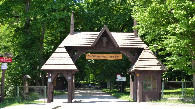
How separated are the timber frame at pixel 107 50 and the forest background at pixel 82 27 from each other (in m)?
1.35

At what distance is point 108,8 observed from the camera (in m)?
37.4

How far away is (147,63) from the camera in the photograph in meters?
23.2

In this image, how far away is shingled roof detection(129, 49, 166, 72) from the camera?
2283 centimetres

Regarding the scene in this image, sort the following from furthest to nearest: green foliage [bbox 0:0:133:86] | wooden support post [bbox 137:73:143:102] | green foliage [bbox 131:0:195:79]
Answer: green foliage [bbox 0:0:133:86]
wooden support post [bbox 137:73:143:102]
green foliage [bbox 131:0:195:79]

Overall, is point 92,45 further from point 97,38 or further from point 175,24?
point 175,24

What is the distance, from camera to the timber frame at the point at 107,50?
2292 centimetres

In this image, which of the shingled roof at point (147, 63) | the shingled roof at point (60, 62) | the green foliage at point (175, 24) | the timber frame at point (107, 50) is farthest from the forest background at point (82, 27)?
the shingled roof at point (60, 62)

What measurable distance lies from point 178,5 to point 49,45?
20572mm

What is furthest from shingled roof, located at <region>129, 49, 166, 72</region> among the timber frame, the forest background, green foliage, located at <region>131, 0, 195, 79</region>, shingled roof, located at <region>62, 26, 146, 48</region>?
green foliage, located at <region>131, 0, 195, 79</region>

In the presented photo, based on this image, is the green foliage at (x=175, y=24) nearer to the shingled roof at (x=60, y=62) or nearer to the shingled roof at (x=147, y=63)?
the shingled roof at (x=147, y=63)

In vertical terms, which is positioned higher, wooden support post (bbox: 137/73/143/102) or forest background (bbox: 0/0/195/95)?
forest background (bbox: 0/0/195/95)

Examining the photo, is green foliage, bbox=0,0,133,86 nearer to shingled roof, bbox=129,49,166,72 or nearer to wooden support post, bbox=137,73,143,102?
shingled roof, bbox=129,49,166,72

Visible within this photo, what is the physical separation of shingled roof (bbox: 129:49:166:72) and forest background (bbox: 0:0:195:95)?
0.97m

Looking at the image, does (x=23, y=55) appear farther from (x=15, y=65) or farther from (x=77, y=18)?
(x=77, y=18)
